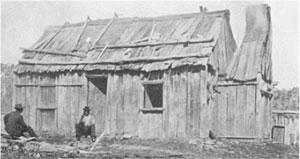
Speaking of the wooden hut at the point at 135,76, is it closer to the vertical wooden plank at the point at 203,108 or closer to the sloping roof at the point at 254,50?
the vertical wooden plank at the point at 203,108

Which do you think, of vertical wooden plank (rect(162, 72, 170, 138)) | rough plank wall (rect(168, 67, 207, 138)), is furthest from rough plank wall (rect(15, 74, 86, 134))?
rough plank wall (rect(168, 67, 207, 138))

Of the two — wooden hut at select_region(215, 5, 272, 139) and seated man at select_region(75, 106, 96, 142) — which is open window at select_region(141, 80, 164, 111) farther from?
wooden hut at select_region(215, 5, 272, 139)

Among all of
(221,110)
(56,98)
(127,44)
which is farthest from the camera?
(56,98)

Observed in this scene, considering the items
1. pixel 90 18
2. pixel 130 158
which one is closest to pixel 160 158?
pixel 130 158

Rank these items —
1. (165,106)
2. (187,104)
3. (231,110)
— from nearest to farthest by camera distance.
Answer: (187,104) → (165,106) → (231,110)

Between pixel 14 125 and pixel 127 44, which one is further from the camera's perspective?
pixel 127 44

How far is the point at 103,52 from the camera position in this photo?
20328 millimetres

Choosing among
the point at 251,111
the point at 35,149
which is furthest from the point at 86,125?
the point at 251,111

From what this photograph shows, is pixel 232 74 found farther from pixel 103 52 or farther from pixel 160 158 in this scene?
pixel 160 158

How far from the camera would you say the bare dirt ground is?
11947 mm

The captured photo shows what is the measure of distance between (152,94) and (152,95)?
0.06 metres

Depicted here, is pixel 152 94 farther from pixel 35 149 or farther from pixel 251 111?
pixel 35 149

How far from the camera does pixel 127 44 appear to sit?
2006 cm

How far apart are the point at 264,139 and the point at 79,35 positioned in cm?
992
